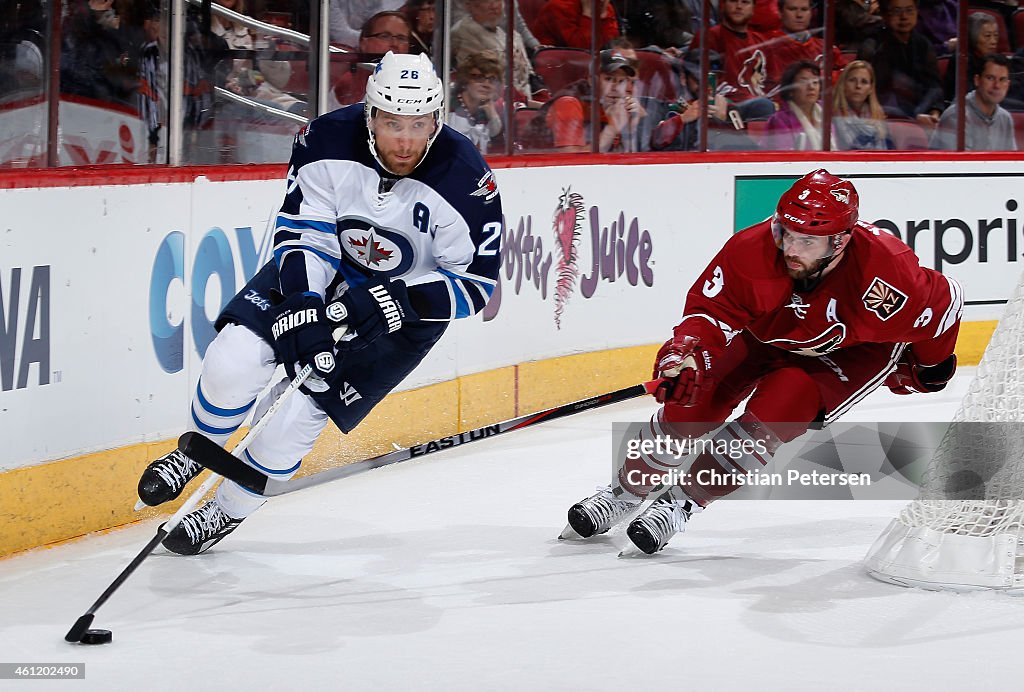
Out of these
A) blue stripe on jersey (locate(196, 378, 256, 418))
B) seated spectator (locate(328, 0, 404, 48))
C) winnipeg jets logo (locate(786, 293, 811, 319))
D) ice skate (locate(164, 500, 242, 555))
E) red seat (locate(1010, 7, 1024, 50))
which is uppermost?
red seat (locate(1010, 7, 1024, 50))

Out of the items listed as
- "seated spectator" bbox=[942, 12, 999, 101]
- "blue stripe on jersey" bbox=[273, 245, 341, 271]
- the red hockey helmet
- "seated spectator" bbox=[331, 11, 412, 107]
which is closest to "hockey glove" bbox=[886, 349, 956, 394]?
the red hockey helmet

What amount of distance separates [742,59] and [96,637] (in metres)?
4.75

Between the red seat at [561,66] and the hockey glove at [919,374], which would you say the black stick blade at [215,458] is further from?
the red seat at [561,66]

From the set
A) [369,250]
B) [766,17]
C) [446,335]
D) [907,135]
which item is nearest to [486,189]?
[369,250]

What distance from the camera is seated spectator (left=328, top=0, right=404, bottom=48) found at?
515cm

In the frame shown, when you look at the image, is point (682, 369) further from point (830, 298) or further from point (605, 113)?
point (605, 113)

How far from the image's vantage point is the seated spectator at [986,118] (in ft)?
24.7

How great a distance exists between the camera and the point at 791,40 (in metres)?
7.10

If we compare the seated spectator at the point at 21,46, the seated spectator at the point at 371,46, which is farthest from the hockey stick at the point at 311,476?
the seated spectator at the point at 371,46

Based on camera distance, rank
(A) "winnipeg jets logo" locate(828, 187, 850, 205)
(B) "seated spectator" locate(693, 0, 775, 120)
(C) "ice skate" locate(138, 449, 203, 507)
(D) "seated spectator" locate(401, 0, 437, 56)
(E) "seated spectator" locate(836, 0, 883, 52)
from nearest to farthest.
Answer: (C) "ice skate" locate(138, 449, 203, 507) < (A) "winnipeg jets logo" locate(828, 187, 850, 205) < (D) "seated spectator" locate(401, 0, 437, 56) < (B) "seated spectator" locate(693, 0, 775, 120) < (E) "seated spectator" locate(836, 0, 883, 52)

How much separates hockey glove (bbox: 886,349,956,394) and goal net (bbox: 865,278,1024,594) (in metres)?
0.14

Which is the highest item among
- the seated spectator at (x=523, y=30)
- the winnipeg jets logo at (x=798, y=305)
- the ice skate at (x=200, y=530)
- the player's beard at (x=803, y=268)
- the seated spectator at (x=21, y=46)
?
the seated spectator at (x=523, y=30)

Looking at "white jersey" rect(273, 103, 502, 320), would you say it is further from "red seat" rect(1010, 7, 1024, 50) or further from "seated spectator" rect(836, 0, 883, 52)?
"red seat" rect(1010, 7, 1024, 50)

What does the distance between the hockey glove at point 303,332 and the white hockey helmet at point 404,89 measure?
1.49ft
